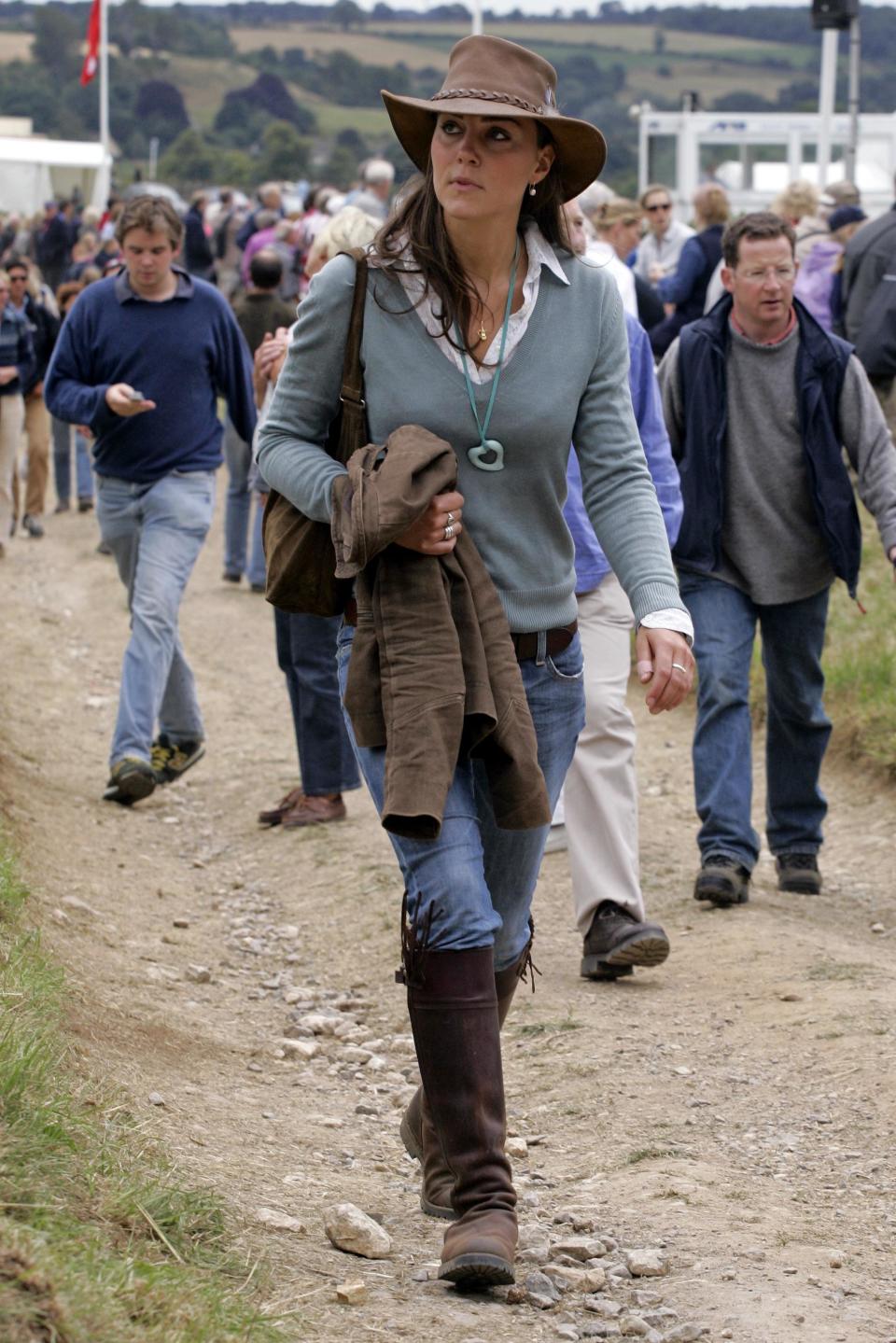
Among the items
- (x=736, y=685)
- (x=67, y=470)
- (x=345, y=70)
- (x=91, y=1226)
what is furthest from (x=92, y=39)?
(x=345, y=70)

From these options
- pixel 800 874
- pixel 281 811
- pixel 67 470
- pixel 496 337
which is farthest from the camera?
pixel 67 470

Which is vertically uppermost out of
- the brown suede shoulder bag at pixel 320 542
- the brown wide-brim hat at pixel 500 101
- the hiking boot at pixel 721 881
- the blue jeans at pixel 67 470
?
the brown wide-brim hat at pixel 500 101

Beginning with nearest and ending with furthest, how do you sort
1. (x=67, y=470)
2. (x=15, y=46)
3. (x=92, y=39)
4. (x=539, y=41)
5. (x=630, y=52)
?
(x=67, y=470), (x=92, y=39), (x=630, y=52), (x=539, y=41), (x=15, y=46)

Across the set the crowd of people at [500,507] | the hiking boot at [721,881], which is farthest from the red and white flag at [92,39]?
the hiking boot at [721,881]

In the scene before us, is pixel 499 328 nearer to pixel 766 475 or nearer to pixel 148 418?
pixel 766 475

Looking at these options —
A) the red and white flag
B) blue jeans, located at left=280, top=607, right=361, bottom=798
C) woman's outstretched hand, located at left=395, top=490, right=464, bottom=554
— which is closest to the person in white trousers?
blue jeans, located at left=280, top=607, right=361, bottom=798

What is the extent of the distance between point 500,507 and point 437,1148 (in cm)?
123

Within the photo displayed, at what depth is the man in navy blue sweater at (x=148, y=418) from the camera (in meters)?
8.46

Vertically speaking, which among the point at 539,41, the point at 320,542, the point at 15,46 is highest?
the point at 320,542

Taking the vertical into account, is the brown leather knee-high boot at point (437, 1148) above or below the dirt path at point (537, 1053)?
above

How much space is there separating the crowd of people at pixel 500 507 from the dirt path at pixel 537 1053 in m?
0.23

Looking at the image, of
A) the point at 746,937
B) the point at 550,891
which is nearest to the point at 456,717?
the point at 746,937

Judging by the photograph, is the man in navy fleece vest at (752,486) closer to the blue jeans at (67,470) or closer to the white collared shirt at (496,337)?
the white collared shirt at (496,337)

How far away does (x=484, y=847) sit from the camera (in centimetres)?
403
